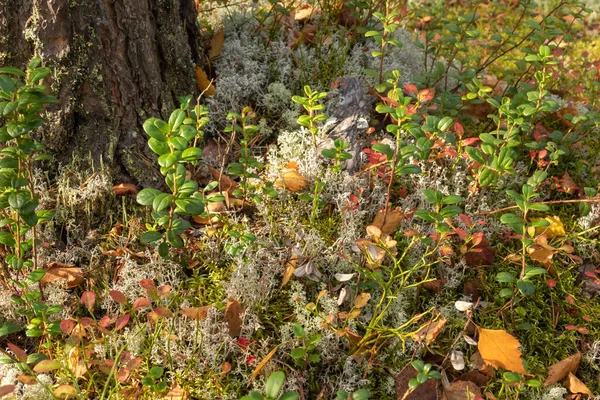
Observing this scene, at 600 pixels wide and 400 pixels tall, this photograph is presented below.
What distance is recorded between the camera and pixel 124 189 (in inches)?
119

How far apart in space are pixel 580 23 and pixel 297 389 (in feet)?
16.3

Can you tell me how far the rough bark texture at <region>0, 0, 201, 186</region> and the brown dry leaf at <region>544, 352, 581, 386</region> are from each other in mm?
2364

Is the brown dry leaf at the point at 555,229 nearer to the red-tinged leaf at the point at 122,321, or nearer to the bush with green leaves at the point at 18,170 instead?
the red-tinged leaf at the point at 122,321

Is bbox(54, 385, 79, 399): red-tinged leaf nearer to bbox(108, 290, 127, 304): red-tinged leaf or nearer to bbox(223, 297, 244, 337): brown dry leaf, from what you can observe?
bbox(108, 290, 127, 304): red-tinged leaf

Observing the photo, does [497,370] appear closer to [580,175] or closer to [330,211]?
[330,211]

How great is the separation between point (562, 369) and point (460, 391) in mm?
558

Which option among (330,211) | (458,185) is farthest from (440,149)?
(330,211)

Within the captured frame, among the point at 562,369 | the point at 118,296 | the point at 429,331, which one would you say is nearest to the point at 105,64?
the point at 118,296

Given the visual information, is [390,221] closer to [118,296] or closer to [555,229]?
[555,229]

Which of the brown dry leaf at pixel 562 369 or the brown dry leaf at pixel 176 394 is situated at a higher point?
the brown dry leaf at pixel 176 394

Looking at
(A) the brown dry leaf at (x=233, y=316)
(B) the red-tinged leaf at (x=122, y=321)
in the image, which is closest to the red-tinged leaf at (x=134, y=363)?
(B) the red-tinged leaf at (x=122, y=321)

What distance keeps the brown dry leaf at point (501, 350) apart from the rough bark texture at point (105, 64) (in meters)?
2.01

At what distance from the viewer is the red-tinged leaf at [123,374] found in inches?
87.7

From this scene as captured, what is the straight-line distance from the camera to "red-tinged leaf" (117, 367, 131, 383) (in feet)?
7.30
